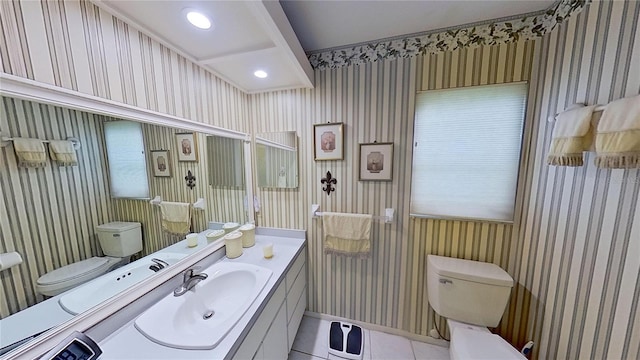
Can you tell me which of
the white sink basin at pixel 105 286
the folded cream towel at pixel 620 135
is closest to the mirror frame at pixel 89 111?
the white sink basin at pixel 105 286

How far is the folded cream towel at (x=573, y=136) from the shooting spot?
0.90 meters

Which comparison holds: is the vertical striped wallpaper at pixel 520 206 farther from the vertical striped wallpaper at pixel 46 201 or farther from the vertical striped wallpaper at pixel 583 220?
the vertical striped wallpaper at pixel 46 201

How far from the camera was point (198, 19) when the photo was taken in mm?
933

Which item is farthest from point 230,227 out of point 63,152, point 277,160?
point 63,152

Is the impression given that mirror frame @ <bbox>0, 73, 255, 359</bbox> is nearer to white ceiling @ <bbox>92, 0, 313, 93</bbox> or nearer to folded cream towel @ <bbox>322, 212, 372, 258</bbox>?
white ceiling @ <bbox>92, 0, 313, 93</bbox>

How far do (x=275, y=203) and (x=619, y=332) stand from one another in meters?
2.02

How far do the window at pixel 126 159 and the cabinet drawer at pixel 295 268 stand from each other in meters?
1.02

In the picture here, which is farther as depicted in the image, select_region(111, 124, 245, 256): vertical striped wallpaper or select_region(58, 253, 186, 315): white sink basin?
select_region(111, 124, 245, 256): vertical striped wallpaper

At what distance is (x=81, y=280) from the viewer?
0.78m

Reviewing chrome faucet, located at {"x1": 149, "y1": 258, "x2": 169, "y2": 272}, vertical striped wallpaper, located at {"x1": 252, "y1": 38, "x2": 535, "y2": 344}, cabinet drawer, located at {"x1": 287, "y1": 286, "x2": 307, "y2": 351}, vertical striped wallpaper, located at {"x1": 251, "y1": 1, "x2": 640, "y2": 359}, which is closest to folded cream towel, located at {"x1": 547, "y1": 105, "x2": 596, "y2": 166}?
vertical striped wallpaper, located at {"x1": 251, "y1": 1, "x2": 640, "y2": 359}

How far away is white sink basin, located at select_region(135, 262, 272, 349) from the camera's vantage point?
82 cm

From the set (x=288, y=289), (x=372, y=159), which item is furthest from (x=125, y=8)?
(x=288, y=289)

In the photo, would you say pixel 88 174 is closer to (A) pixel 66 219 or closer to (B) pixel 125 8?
(A) pixel 66 219

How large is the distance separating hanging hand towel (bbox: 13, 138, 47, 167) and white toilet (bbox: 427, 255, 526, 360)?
2.07m
